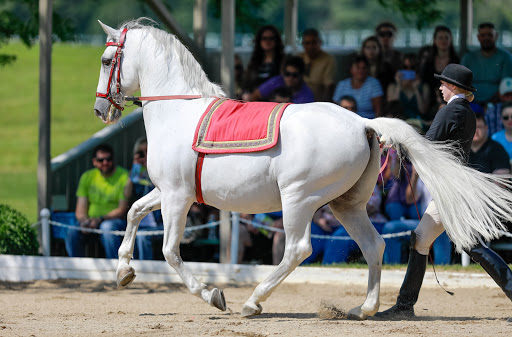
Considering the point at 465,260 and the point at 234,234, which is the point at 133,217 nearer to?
the point at 234,234

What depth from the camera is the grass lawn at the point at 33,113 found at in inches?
1011

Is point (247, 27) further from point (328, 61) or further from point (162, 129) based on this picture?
point (162, 129)

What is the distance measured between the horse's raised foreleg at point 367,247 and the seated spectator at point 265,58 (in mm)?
5073

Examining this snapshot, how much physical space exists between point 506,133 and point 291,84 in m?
2.79

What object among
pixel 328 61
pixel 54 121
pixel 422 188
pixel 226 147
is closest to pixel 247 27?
pixel 328 61

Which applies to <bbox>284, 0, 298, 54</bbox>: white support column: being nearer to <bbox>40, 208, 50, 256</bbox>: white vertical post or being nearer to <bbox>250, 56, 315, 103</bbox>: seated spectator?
<bbox>250, 56, 315, 103</bbox>: seated spectator

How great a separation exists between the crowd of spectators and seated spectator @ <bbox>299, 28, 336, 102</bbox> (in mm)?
14

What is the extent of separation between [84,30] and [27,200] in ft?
107

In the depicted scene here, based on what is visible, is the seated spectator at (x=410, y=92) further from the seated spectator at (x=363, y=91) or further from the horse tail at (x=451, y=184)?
the horse tail at (x=451, y=184)

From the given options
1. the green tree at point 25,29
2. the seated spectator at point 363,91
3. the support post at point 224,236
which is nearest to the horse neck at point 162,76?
the support post at point 224,236

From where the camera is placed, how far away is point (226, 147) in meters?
6.50

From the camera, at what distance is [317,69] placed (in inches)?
→ 479

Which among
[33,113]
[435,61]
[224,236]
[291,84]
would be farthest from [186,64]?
[33,113]

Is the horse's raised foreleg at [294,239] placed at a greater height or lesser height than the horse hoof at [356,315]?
greater
